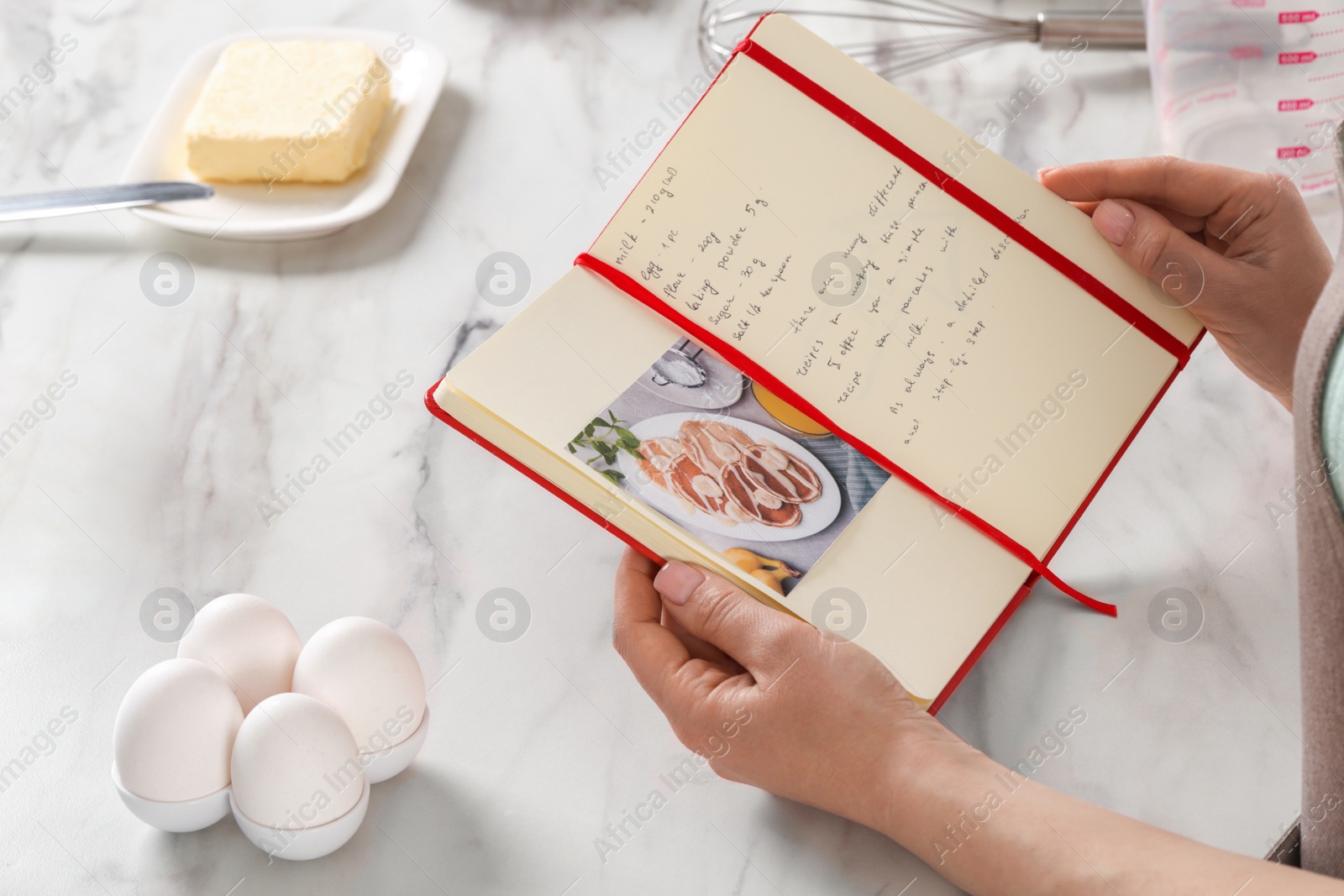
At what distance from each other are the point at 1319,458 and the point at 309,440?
57cm

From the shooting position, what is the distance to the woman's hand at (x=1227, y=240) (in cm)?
62

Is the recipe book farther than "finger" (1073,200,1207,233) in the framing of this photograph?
No

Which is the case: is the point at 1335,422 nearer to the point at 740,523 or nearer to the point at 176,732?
the point at 740,523

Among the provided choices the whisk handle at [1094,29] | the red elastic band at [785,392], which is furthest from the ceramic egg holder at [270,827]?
the whisk handle at [1094,29]

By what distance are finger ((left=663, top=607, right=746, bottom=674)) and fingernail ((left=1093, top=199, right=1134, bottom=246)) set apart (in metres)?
0.33

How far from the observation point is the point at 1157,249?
0.60 meters

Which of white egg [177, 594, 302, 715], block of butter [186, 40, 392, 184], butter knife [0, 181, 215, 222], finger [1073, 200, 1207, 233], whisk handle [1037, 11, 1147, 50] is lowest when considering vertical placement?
butter knife [0, 181, 215, 222]

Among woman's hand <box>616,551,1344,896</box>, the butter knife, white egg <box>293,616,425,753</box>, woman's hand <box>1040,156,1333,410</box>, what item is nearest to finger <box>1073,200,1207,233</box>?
woman's hand <box>1040,156,1333,410</box>

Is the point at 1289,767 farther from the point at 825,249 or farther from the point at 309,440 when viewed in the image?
the point at 309,440

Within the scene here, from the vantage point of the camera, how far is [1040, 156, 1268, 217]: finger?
2.05ft

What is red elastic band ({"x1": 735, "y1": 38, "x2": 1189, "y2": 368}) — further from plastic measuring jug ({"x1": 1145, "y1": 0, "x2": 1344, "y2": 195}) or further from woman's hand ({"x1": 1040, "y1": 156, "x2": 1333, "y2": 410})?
plastic measuring jug ({"x1": 1145, "y1": 0, "x2": 1344, "y2": 195})

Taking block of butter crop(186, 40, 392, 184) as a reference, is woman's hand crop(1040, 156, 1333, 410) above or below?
above

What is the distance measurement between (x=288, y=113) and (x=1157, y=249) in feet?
2.11

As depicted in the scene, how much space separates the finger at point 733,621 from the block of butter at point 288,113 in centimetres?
49
